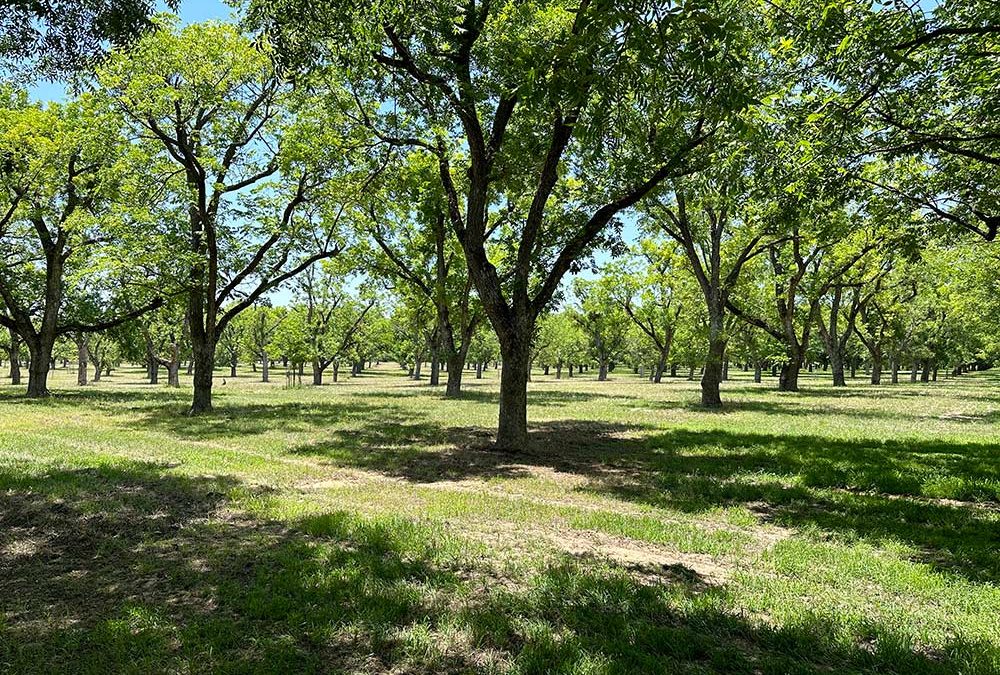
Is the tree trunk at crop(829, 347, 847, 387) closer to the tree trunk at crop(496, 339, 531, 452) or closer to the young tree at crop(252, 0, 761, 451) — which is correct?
the young tree at crop(252, 0, 761, 451)

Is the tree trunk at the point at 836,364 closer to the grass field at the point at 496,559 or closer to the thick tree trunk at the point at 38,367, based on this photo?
the grass field at the point at 496,559

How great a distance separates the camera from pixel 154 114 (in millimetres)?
17641

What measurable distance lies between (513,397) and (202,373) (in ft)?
42.1

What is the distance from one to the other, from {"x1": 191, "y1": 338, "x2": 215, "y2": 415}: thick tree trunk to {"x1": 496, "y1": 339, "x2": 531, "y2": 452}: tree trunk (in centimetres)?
1220

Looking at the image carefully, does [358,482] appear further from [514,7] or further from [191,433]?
[514,7]

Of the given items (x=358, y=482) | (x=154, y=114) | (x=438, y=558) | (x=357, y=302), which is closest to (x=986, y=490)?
(x=438, y=558)

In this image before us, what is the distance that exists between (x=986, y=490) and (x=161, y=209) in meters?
24.3

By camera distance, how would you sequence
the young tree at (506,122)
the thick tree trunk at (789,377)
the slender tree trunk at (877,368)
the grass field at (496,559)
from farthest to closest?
the slender tree trunk at (877,368), the thick tree trunk at (789,377), the young tree at (506,122), the grass field at (496,559)

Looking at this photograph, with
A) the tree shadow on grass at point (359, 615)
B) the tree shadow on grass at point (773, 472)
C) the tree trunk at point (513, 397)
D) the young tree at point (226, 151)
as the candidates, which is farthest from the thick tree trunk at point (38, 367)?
the tree shadow on grass at point (359, 615)

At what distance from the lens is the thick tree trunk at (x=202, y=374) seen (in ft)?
64.2

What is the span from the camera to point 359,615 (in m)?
4.27

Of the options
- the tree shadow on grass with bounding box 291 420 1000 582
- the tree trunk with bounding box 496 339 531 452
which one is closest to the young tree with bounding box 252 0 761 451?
the tree trunk with bounding box 496 339 531 452

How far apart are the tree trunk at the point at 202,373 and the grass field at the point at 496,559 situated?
744 cm

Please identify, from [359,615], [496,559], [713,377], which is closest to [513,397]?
[496,559]
